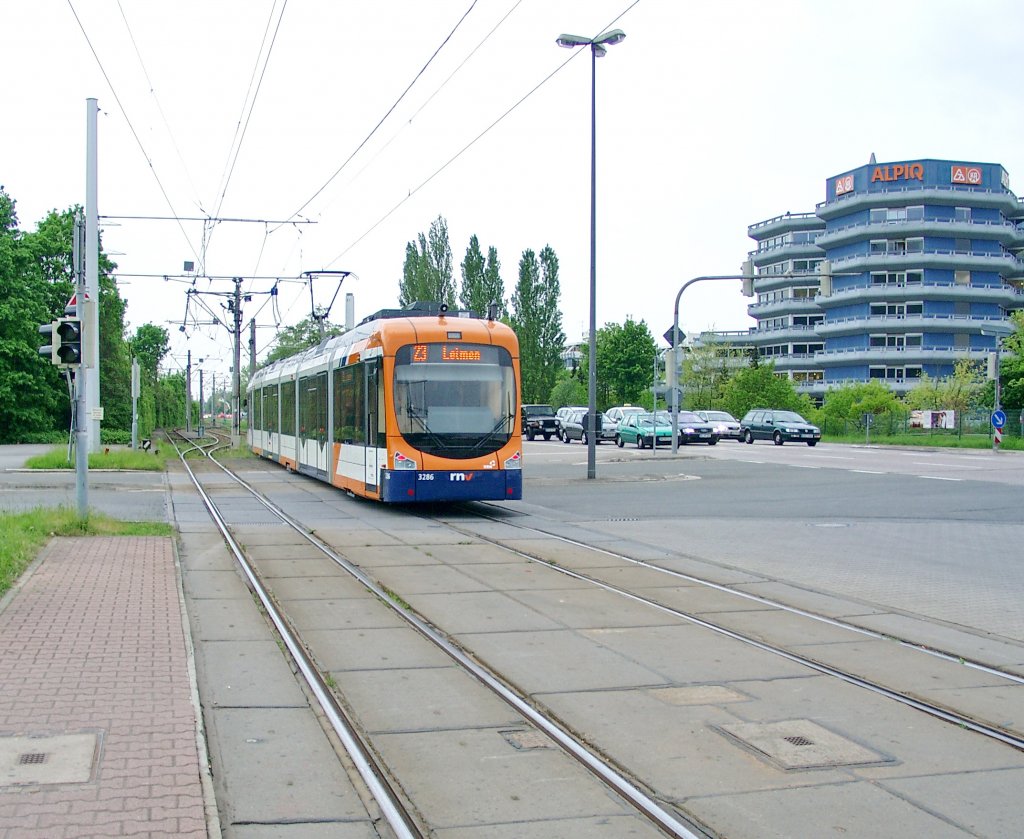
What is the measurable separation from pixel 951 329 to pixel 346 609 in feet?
306

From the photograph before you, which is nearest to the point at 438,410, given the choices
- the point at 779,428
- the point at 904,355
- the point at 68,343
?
the point at 68,343

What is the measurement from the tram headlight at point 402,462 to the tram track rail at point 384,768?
6.28 m

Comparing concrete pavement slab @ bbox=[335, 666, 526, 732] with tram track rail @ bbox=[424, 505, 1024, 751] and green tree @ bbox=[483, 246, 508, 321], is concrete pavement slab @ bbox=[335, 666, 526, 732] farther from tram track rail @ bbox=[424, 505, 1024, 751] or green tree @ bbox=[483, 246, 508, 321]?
green tree @ bbox=[483, 246, 508, 321]

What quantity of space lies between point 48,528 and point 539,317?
75.4 m

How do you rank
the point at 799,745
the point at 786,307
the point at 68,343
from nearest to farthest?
the point at 799,745, the point at 68,343, the point at 786,307

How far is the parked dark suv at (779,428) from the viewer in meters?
50.5

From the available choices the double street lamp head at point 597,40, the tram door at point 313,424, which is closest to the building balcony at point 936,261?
the double street lamp head at point 597,40

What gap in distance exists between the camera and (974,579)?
11969 mm

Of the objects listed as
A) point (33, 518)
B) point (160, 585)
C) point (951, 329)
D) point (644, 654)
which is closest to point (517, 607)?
point (644, 654)

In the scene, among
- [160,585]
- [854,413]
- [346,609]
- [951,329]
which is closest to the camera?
[346,609]

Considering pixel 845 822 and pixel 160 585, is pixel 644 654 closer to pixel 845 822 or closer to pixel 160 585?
pixel 845 822

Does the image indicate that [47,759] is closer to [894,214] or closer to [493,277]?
[493,277]

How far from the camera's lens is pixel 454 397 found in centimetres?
1798

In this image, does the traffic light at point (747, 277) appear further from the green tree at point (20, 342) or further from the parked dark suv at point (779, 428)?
the green tree at point (20, 342)
